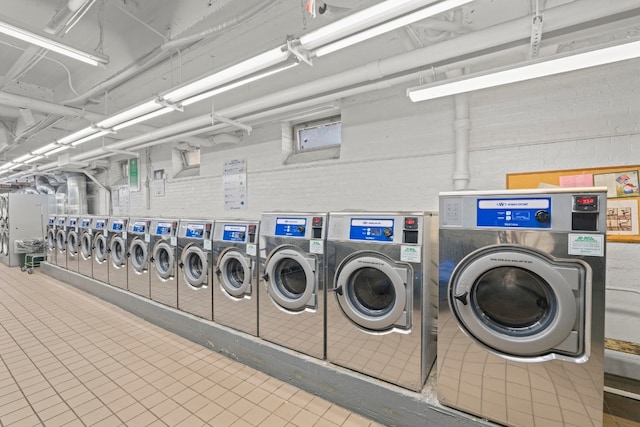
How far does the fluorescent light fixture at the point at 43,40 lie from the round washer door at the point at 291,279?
2.18m

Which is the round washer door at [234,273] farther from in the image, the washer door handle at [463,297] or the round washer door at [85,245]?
the round washer door at [85,245]

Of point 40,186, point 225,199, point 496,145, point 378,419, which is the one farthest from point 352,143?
point 40,186

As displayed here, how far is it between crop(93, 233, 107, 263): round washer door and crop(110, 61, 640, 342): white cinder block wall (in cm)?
225

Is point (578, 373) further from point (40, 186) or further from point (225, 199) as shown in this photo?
point (40, 186)

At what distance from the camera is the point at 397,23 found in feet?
5.24

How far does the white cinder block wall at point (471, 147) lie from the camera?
2.45 metres

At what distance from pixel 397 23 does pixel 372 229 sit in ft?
4.19

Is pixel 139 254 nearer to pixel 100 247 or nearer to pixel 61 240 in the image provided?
pixel 100 247

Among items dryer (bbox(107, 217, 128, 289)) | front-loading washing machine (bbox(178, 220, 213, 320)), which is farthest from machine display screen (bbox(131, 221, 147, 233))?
front-loading washing machine (bbox(178, 220, 213, 320))

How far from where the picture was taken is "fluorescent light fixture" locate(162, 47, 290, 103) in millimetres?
1945

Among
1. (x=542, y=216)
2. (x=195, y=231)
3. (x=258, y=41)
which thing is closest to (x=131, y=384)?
(x=195, y=231)

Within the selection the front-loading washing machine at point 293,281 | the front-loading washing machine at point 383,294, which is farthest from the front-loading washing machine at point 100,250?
the front-loading washing machine at point 383,294

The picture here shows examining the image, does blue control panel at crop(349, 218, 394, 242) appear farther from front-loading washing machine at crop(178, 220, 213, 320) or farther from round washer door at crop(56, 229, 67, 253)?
round washer door at crop(56, 229, 67, 253)

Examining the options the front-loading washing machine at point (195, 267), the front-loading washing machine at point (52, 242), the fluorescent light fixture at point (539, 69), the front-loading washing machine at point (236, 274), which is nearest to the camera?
the fluorescent light fixture at point (539, 69)
